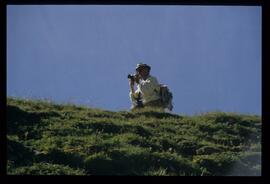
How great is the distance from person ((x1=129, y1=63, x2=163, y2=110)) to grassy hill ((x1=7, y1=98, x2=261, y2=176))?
0.45 ft

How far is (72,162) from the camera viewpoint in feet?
38.5

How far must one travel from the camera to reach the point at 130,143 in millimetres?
12062

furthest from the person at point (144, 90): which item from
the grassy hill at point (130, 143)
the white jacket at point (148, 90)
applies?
the grassy hill at point (130, 143)

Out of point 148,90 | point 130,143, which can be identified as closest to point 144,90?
point 148,90

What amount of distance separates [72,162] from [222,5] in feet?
9.14

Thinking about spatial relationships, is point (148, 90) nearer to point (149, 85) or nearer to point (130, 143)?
point (149, 85)

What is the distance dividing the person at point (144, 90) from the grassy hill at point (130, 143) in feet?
0.45

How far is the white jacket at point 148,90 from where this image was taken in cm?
1238

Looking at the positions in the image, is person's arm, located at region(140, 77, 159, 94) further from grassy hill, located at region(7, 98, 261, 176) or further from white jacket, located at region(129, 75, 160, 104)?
grassy hill, located at region(7, 98, 261, 176)

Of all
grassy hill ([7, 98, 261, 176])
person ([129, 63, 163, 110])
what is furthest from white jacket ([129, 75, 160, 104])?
grassy hill ([7, 98, 261, 176])

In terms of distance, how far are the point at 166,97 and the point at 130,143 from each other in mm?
866
